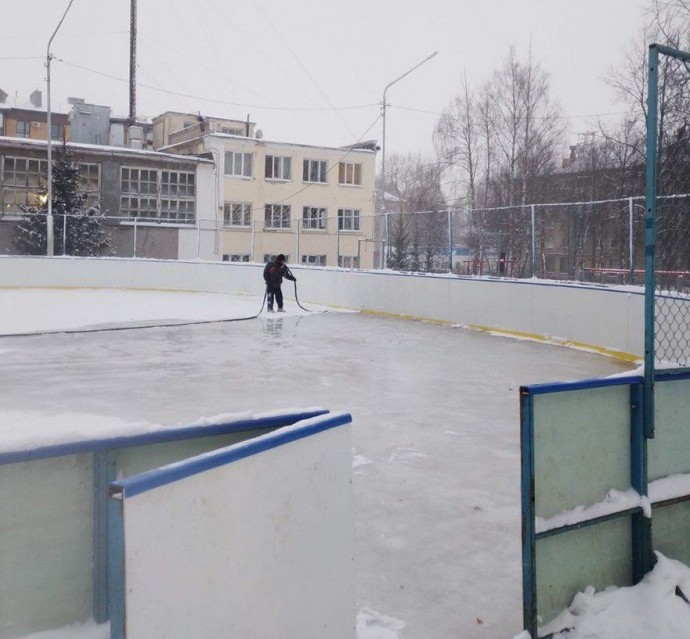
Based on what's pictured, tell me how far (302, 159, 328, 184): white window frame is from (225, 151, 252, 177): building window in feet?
10.9

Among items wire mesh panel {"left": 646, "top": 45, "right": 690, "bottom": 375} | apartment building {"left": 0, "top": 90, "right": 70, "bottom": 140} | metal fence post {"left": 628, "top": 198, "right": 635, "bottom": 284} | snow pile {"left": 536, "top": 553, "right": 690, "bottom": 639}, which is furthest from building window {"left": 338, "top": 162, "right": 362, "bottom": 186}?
snow pile {"left": 536, "top": 553, "right": 690, "bottom": 639}

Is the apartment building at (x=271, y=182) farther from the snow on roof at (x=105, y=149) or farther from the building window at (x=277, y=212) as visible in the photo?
the snow on roof at (x=105, y=149)

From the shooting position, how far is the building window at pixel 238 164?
40.0 metres

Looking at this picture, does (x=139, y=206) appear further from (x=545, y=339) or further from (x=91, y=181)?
(x=545, y=339)

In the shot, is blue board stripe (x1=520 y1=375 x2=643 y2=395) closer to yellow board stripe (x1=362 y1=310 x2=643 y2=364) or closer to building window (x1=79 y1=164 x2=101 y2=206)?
yellow board stripe (x1=362 y1=310 x2=643 y2=364)

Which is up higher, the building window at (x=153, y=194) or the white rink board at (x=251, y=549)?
the building window at (x=153, y=194)

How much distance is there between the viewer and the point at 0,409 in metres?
7.98

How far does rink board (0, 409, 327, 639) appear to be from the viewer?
2238mm

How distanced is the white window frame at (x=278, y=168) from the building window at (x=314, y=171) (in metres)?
0.94

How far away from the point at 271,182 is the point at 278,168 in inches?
41.1

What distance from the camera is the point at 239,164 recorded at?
1590 inches

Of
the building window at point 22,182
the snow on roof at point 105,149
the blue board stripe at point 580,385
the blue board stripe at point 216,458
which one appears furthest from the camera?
the building window at point 22,182

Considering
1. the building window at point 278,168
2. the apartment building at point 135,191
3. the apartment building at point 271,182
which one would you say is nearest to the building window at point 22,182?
the apartment building at point 135,191

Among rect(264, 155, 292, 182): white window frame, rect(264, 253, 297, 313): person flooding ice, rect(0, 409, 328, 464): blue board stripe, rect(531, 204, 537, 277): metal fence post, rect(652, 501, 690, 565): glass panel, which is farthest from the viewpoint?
rect(264, 155, 292, 182): white window frame
